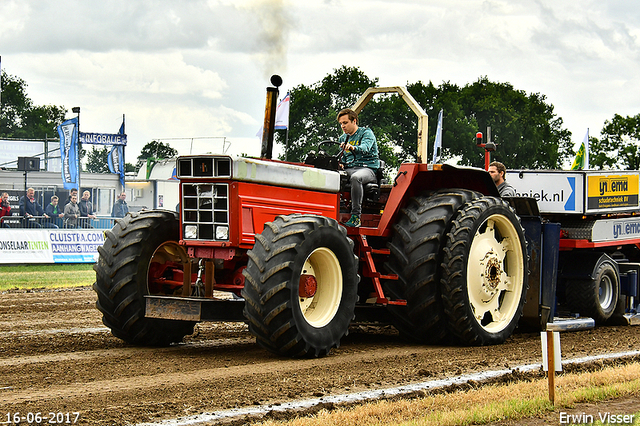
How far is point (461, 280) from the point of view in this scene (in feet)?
26.6

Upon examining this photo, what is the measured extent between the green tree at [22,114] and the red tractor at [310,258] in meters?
80.2

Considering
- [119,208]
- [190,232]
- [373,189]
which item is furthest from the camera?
[119,208]

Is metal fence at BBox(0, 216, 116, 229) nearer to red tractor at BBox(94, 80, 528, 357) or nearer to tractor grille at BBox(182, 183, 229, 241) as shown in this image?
red tractor at BBox(94, 80, 528, 357)

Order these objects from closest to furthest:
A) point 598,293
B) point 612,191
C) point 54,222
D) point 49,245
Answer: point 598,293 < point 612,191 < point 49,245 < point 54,222

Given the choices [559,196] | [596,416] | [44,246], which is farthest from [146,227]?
[44,246]

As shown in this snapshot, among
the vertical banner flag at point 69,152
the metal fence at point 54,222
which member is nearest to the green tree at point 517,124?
the vertical banner flag at point 69,152

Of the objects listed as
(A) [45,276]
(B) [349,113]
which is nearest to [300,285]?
(B) [349,113]

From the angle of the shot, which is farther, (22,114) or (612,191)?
(22,114)

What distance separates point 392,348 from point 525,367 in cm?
160

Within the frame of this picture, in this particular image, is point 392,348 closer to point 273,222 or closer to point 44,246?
point 273,222

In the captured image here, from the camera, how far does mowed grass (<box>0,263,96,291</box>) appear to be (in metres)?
16.7

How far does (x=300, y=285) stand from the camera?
717 cm

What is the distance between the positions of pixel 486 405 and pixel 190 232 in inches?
132

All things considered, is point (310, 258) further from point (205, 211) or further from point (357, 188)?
point (357, 188)
